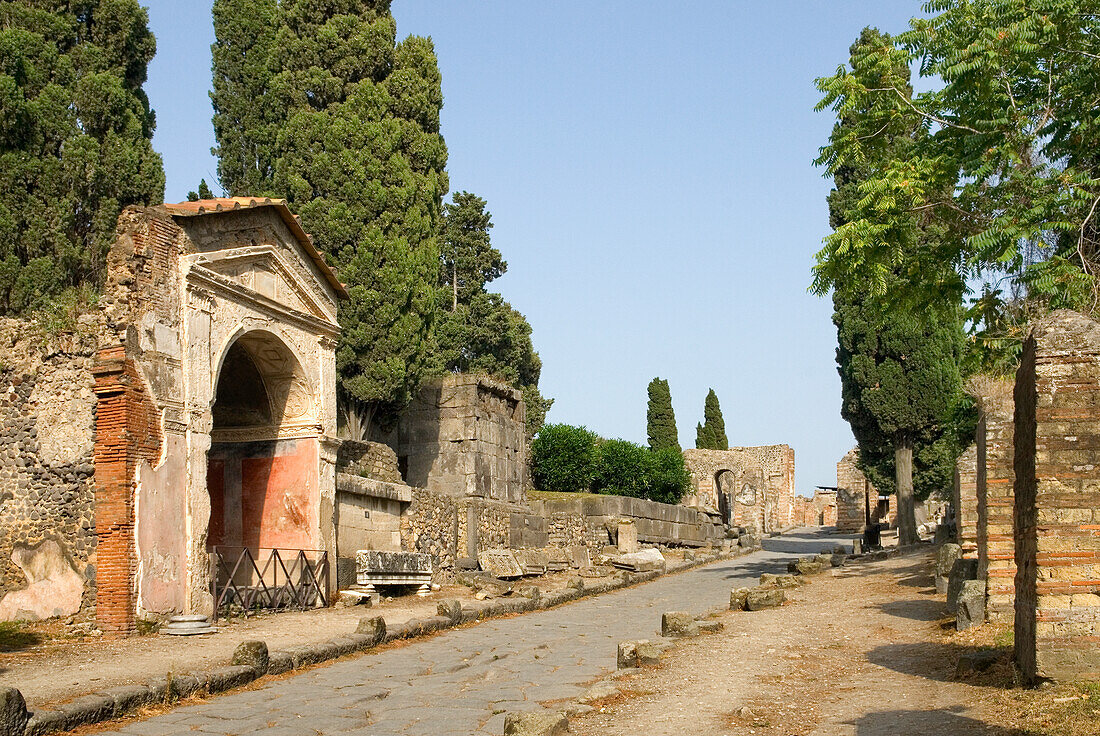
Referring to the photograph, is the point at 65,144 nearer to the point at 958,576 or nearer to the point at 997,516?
the point at 958,576

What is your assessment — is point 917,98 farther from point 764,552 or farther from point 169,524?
point 764,552

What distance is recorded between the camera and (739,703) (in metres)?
8.14

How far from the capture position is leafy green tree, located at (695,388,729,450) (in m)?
56.8

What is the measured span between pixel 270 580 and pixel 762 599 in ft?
25.7

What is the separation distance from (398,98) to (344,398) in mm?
7196

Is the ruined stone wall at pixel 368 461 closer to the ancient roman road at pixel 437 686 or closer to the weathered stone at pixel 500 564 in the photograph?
the weathered stone at pixel 500 564

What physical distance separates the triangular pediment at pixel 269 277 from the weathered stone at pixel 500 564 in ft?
20.2

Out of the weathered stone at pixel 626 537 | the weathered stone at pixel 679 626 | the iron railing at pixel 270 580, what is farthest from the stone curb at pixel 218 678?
the weathered stone at pixel 626 537

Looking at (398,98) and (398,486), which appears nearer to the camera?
(398,486)

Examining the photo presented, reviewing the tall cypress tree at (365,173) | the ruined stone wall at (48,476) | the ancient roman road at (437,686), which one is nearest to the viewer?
the ancient roman road at (437,686)

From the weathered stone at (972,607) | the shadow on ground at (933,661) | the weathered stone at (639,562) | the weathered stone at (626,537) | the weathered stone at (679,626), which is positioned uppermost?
the weathered stone at (972,607)

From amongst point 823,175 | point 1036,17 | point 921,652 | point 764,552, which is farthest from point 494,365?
point 921,652

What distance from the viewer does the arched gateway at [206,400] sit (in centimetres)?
1345

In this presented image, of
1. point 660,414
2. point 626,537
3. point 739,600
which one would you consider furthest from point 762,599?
point 660,414
